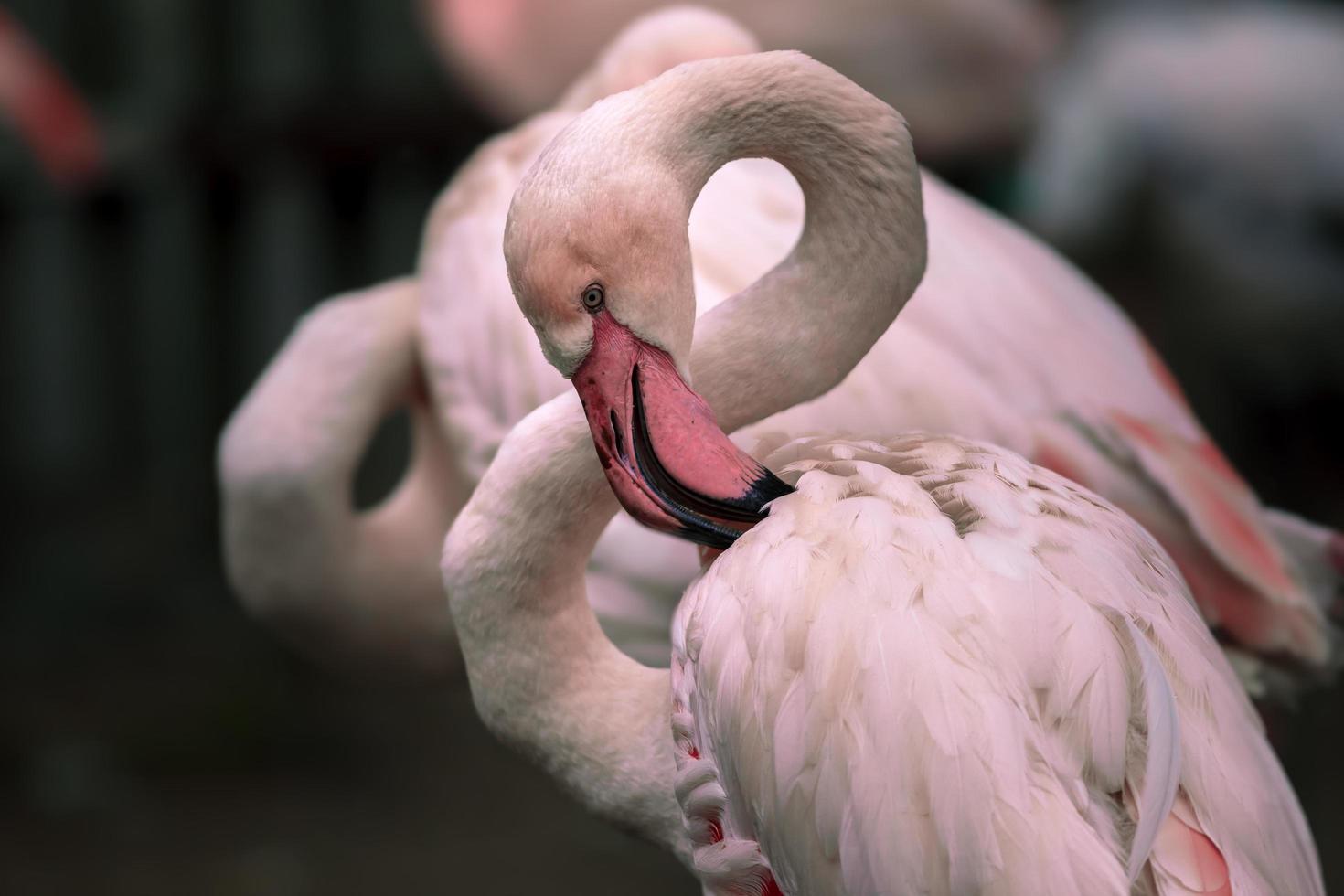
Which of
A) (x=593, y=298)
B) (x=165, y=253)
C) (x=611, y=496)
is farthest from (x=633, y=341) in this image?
(x=165, y=253)

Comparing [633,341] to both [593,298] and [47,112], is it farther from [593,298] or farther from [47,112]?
[47,112]

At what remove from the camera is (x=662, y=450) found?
3.32 feet

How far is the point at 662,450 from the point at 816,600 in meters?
0.14

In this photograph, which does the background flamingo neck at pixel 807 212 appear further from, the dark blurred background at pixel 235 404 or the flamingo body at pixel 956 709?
the dark blurred background at pixel 235 404

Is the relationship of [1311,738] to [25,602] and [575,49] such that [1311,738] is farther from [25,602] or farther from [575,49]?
[25,602]

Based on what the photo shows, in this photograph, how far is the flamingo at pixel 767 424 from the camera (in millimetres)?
1488

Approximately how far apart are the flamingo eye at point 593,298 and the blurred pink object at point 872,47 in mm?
2084

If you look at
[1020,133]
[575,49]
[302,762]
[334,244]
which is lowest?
[302,762]

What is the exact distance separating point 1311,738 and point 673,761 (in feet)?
7.24

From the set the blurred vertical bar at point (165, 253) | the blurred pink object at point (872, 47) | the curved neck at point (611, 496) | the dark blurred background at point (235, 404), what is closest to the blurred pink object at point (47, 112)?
the dark blurred background at point (235, 404)

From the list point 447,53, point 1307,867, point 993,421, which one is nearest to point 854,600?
point 1307,867

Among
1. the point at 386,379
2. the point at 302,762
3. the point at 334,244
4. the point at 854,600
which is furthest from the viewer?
the point at 334,244

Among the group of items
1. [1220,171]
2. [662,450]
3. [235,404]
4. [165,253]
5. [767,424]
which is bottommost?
[235,404]

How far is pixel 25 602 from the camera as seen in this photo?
3.98m
